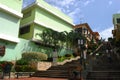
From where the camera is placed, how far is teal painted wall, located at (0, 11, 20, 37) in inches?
972

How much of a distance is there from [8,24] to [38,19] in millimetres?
7175

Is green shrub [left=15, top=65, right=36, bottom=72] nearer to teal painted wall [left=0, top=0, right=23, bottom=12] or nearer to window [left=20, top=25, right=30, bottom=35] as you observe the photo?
teal painted wall [left=0, top=0, right=23, bottom=12]

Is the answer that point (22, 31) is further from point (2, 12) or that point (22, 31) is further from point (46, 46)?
point (2, 12)

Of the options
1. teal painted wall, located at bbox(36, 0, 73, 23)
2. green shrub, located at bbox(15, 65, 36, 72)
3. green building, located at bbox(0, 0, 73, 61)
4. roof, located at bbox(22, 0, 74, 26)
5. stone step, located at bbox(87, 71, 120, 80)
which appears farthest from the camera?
teal painted wall, located at bbox(36, 0, 73, 23)

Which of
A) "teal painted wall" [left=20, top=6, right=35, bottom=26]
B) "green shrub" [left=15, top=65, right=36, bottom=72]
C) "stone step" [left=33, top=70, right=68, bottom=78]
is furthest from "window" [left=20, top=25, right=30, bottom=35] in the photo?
"stone step" [left=33, top=70, right=68, bottom=78]

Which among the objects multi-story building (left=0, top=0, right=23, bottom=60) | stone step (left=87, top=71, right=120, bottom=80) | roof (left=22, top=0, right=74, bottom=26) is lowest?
stone step (left=87, top=71, right=120, bottom=80)

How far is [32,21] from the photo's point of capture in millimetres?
30812

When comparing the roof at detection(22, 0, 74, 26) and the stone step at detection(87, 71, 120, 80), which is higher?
the roof at detection(22, 0, 74, 26)

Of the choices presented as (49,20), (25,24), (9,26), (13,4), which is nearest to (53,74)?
(9,26)

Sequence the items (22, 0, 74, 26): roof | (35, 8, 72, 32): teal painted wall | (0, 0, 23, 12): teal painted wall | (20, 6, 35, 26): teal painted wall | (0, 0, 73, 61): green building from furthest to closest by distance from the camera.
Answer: (35, 8, 72, 32): teal painted wall < (22, 0, 74, 26): roof < (20, 6, 35, 26): teal painted wall < (0, 0, 23, 12): teal painted wall < (0, 0, 73, 61): green building

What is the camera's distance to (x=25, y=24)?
32.3m

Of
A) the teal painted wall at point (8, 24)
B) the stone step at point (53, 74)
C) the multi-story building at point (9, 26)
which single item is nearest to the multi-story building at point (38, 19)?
the teal painted wall at point (8, 24)

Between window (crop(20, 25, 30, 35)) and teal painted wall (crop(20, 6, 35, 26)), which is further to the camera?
window (crop(20, 25, 30, 35))

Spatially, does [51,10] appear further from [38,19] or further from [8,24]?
[8,24]
